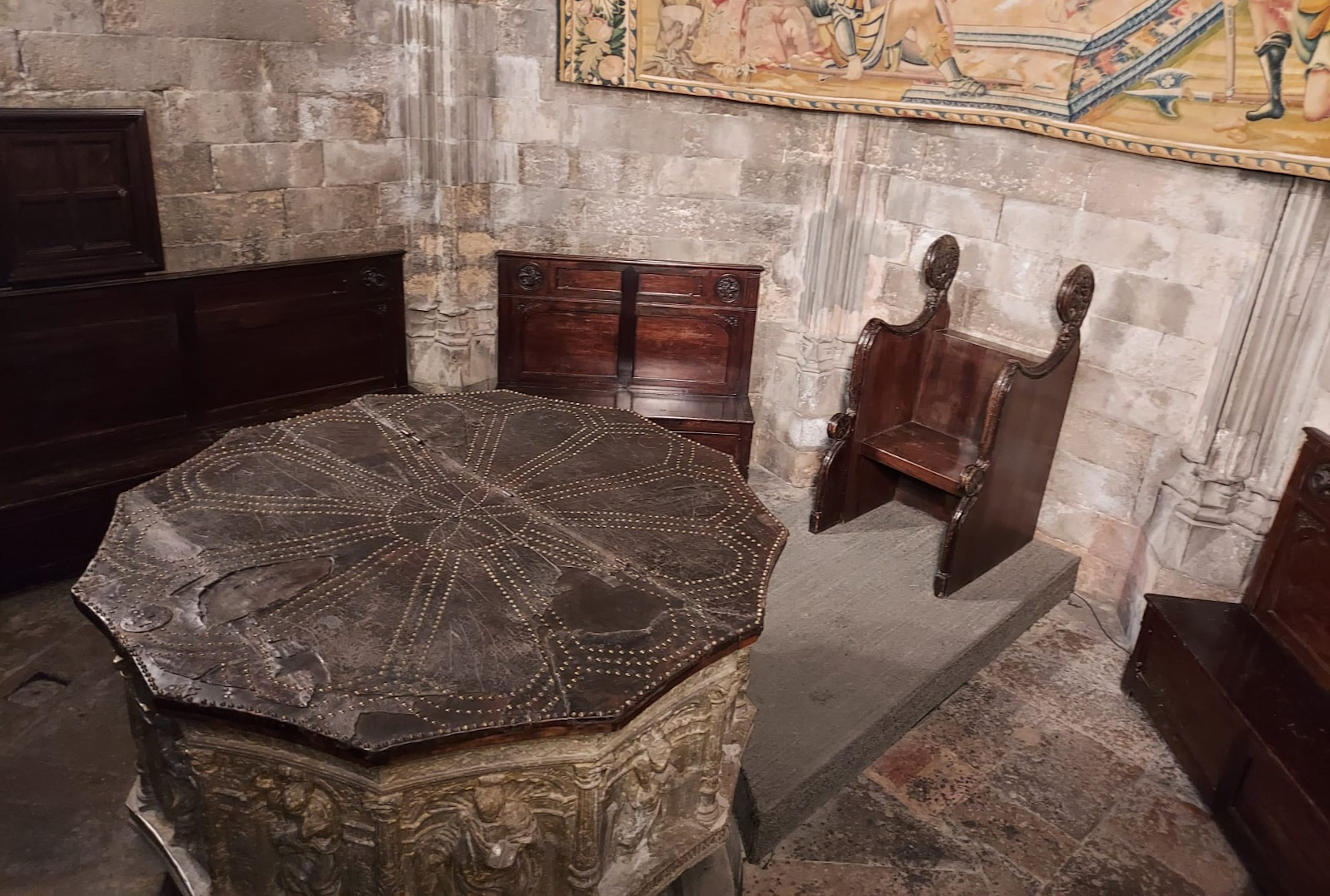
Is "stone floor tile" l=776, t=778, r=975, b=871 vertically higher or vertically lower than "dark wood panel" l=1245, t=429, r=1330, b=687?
lower

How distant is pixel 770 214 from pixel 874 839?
2.83 m

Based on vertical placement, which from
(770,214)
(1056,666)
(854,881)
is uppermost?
(770,214)

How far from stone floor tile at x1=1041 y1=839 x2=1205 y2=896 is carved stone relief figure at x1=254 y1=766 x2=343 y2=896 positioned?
1.93m

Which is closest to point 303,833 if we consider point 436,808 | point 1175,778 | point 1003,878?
point 436,808

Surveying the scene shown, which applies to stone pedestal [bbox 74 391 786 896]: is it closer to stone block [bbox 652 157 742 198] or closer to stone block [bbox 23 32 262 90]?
stone block [bbox 23 32 262 90]

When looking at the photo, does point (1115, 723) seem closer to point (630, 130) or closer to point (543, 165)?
point (630, 130)

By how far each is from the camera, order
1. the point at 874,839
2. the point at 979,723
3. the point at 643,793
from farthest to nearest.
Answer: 1. the point at 979,723
2. the point at 874,839
3. the point at 643,793

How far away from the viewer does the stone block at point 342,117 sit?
4.23 m

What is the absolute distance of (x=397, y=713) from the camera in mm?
1909

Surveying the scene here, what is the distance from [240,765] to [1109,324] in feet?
11.0

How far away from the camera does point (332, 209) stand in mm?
4426

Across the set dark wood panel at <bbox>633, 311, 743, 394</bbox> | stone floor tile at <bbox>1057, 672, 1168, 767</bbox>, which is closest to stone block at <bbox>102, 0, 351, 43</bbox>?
dark wood panel at <bbox>633, 311, 743, 394</bbox>

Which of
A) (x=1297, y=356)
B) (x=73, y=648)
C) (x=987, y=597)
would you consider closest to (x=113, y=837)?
(x=73, y=648)

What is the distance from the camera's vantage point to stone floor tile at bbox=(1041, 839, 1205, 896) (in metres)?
2.72
